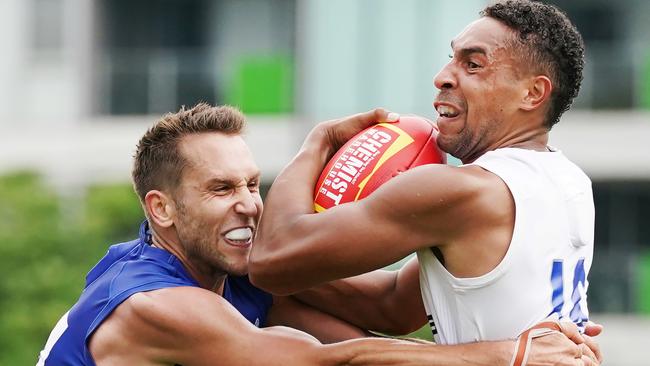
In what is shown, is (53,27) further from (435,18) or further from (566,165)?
(566,165)

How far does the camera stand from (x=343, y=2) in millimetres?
21938

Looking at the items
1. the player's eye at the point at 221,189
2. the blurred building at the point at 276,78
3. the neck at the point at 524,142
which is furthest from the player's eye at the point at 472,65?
the blurred building at the point at 276,78

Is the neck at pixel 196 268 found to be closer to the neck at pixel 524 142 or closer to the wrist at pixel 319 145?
the wrist at pixel 319 145

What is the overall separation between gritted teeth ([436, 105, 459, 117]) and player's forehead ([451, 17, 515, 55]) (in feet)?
0.73

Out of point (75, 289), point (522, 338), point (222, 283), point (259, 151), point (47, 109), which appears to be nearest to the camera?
point (522, 338)

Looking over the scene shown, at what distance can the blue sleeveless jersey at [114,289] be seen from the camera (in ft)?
19.7

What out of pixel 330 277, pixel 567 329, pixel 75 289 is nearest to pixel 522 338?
pixel 567 329

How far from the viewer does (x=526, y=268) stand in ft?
18.3

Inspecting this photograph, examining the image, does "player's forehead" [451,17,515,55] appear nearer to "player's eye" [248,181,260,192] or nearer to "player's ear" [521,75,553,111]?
"player's ear" [521,75,553,111]

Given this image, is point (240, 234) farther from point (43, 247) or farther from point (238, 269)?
point (43, 247)

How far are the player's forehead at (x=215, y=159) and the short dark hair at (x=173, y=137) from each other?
3 cm

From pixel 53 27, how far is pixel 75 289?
762 cm

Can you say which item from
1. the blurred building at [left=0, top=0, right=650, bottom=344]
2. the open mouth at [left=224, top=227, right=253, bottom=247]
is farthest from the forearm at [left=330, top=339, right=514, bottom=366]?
the blurred building at [left=0, top=0, right=650, bottom=344]

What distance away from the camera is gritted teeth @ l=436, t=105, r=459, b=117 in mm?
5805
